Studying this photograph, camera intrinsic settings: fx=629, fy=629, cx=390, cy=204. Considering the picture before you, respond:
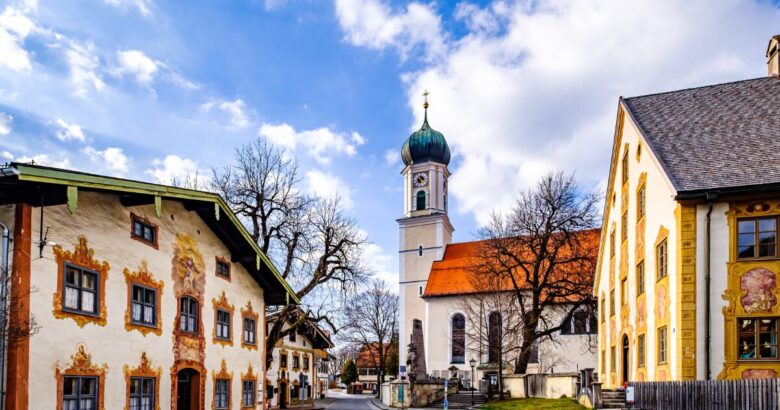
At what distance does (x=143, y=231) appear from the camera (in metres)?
16.7

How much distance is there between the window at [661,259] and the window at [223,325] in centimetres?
1413

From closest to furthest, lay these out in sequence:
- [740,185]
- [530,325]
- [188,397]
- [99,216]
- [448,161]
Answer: [99,216] → [740,185] → [188,397] → [530,325] → [448,161]

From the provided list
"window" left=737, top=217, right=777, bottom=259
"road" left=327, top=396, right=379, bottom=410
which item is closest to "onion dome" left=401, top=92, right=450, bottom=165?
"road" left=327, top=396, right=379, bottom=410

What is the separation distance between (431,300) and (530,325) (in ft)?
77.4

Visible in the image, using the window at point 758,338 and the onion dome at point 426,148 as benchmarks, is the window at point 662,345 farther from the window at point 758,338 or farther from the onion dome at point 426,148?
the onion dome at point 426,148

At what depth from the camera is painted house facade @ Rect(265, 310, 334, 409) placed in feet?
135

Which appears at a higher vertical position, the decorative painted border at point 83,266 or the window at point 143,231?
the window at point 143,231

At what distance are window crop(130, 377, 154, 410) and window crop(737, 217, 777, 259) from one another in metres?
16.2

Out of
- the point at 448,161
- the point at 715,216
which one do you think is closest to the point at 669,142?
the point at 715,216

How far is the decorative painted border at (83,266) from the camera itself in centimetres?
1316

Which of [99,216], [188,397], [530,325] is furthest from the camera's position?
[530,325]

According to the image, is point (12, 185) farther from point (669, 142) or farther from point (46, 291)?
point (669, 142)

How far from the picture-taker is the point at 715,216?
1731 cm

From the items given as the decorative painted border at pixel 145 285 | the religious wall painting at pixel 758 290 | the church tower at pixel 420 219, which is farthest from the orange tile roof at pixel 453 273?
the decorative painted border at pixel 145 285
